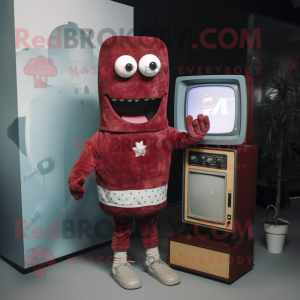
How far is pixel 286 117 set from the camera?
295 cm

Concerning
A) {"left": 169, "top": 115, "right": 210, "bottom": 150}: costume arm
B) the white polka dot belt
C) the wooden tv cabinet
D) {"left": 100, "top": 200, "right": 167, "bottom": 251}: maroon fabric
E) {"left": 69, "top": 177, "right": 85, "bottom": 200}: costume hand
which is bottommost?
the wooden tv cabinet

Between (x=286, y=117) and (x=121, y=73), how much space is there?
60.6 inches

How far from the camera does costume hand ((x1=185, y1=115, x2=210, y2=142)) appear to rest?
2.22m

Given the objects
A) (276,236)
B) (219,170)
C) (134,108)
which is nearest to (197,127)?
(219,170)

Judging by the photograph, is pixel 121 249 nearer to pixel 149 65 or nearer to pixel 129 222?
pixel 129 222

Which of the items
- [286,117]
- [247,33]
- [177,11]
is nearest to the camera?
[286,117]

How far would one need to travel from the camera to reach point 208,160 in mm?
2342

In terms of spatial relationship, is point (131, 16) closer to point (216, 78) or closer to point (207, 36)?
point (216, 78)

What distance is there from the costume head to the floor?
3.32 ft

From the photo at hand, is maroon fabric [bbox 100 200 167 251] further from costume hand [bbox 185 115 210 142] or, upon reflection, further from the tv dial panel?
costume hand [bbox 185 115 210 142]

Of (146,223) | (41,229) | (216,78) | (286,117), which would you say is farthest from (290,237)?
(41,229)

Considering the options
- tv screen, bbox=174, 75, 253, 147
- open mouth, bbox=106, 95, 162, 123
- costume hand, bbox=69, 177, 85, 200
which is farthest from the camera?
open mouth, bbox=106, 95, 162, 123

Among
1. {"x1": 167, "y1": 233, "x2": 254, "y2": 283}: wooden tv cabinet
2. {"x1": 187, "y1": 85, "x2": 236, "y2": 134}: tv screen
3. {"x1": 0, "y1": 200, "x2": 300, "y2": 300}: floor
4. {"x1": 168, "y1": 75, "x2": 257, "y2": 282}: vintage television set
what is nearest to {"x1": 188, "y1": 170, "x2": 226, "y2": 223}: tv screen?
{"x1": 168, "y1": 75, "x2": 257, "y2": 282}: vintage television set

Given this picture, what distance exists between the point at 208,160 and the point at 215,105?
0.35 meters
